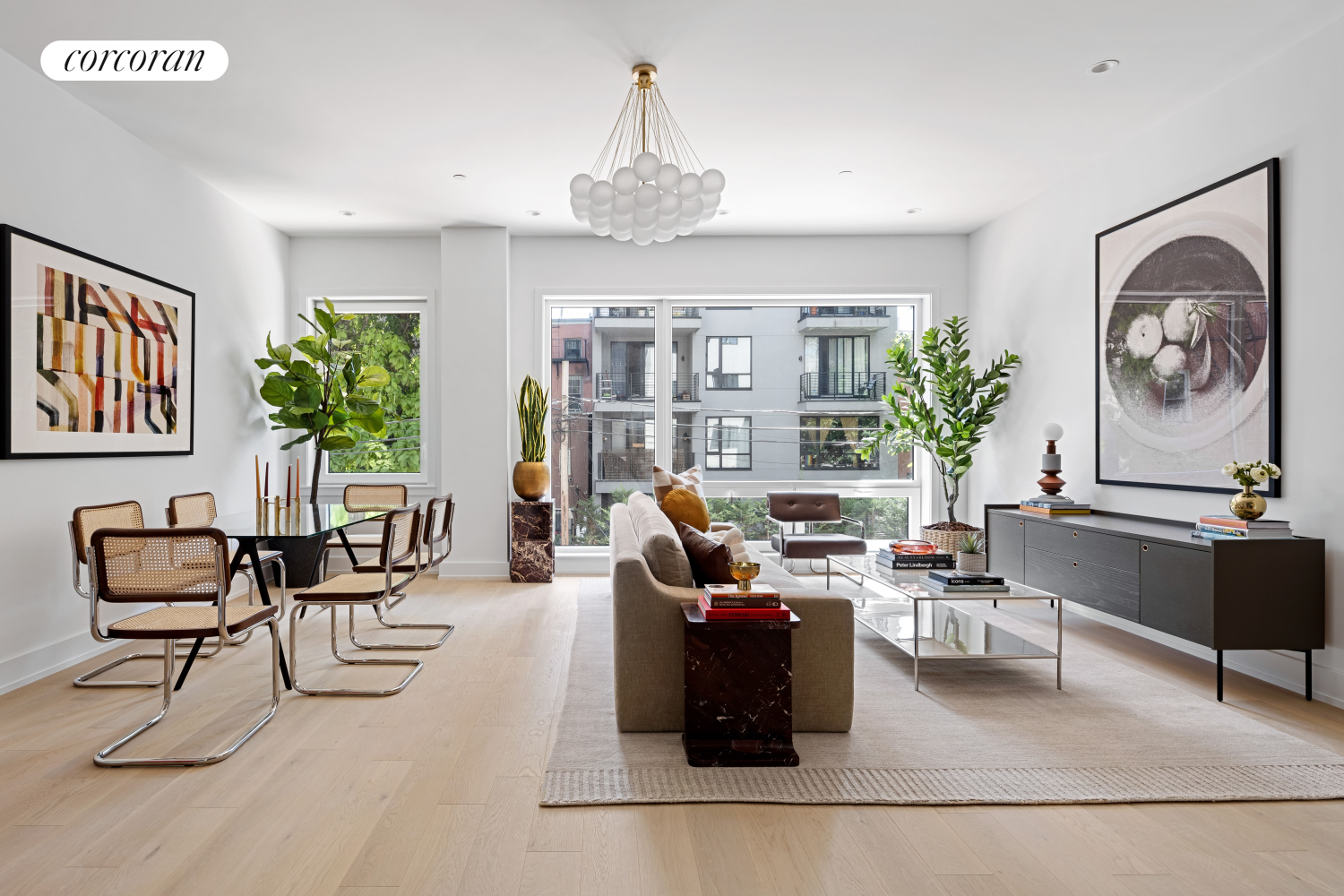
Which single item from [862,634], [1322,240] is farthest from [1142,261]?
[862,634]

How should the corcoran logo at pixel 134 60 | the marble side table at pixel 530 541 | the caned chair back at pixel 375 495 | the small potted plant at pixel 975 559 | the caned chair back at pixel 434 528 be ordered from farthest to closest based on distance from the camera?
1. the marble side table at pixel 530 541
2. the small potted plant at pixel 975 559
3. the caned chair back at pixel 375 495
4. the caned chair back at pixel 434 528
5. the corcoran logo at pixel 134 60

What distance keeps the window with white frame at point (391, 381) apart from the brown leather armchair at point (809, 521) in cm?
293

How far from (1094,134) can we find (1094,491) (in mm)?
2021

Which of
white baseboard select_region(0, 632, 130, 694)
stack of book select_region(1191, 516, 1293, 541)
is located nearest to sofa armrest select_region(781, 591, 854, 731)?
stack of book select_region(1191, 516, 1293, 541)

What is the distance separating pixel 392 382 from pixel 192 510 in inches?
104

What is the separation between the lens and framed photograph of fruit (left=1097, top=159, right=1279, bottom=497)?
3.40 meters

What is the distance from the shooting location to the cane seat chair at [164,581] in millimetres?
2545

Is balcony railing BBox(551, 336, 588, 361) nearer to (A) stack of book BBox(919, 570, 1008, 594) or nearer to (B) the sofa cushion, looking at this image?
(B) the sofa cushion

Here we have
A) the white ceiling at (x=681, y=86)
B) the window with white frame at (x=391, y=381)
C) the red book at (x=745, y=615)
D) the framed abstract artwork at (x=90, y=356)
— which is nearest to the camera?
the red book at (x=745, y=615)

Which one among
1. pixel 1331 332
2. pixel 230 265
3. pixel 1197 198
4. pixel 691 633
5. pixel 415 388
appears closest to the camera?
pixel 691 633

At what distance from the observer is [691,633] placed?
2.57m

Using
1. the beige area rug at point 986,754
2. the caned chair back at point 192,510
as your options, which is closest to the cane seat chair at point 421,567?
the caned chair back at point 192,510

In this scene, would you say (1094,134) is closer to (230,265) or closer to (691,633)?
(691,633)

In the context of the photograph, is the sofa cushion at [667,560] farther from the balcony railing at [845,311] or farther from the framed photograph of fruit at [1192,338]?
the balcony railing at [845,311]
